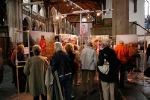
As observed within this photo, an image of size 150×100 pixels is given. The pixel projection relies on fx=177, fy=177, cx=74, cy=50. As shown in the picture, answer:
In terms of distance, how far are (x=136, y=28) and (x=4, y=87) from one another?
1302 cm

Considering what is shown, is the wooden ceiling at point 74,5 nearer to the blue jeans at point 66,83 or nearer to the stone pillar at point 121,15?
the stone pillar at point 121,15

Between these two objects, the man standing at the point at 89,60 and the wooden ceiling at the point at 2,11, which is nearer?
the man standing at the point at 89,60

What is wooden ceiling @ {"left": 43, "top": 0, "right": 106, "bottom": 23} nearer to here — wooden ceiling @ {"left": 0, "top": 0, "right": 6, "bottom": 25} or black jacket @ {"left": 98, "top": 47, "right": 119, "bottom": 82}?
wooden ceiling @ {"left": 0, "top": 0, "right": 6, "bottom": 25}

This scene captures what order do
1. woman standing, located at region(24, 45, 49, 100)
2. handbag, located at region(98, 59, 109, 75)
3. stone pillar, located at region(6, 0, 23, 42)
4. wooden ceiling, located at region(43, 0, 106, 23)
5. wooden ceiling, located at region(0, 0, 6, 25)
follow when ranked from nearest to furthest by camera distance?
1. handbag, located at region(98, 59, 109, 75)
2. woman standing, located at region(24, 45, 49, 100)
3. stone pillar, located at region(6, 0, 23, 42)
4. wooden ceiling, located at region(0, 0, 6, 25)
5. wooden ceiling, located at region(43, 0, 106, 23)

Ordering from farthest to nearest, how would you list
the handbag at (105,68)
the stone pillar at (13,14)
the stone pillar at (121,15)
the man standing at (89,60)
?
the stone pillar at (13,14)
the stone pillar at (121,15)
the man standing at (89,60)
the handbag at (105,68)

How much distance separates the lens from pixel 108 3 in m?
16.7

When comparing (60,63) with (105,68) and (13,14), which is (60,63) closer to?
(105,68)

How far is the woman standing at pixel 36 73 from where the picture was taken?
4.00 meters

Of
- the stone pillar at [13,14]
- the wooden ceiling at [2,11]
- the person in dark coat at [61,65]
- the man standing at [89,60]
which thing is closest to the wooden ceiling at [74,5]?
the stone pillar at [13,14]

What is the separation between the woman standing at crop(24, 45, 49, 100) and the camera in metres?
4.00

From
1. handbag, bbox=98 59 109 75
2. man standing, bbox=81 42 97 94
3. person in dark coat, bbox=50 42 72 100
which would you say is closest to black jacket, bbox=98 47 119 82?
handbag, bbox=98 59 109 75

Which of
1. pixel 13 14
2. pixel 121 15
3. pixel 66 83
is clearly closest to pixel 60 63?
pixel 66 83

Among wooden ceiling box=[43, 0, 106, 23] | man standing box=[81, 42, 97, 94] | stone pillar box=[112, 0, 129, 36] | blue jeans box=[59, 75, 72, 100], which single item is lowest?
blue jeans box=[59, 75, 72, 100]

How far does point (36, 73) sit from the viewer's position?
403 cm
